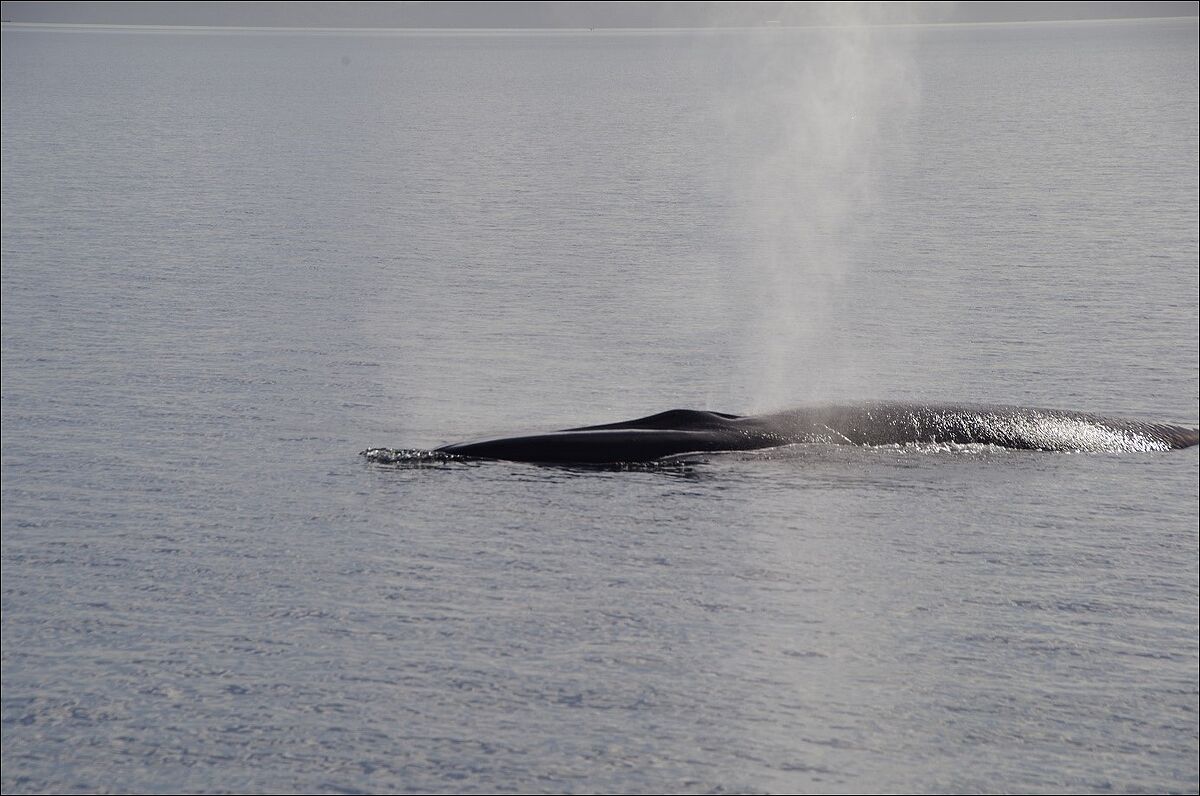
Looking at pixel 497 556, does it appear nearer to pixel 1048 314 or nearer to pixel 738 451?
pixel 738 451

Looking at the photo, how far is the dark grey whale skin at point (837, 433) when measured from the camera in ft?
67.4

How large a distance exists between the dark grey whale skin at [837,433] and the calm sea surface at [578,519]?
438mm

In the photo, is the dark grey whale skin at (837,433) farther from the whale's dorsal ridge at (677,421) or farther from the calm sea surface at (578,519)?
the calm sea surface at (578,519)

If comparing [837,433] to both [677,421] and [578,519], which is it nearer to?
[677,421]

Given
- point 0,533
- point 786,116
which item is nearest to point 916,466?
point 0,533

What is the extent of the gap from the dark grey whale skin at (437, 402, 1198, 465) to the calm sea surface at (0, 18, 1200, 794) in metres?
0.44

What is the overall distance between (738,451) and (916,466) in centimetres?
228

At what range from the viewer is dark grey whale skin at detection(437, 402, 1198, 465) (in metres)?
20.5

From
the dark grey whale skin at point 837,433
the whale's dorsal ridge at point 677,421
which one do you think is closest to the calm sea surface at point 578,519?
the dark grey whale skin at point 837,433

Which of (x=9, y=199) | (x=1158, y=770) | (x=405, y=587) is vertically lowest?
(x=1158, y=770)

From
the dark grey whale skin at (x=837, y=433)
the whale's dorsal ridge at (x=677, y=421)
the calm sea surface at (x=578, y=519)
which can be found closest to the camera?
the calm sea surface at (x=578, y=519)

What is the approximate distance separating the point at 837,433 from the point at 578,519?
185 inches

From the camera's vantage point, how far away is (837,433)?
21.5 m

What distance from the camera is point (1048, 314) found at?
31922 millimetres
